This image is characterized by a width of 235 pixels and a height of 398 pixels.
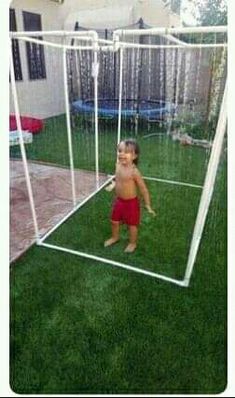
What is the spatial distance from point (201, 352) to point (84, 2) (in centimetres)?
634

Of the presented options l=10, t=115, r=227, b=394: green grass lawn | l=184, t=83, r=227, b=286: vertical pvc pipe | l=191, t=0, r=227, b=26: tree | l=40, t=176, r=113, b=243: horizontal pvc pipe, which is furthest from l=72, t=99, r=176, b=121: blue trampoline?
l=184, t=83, r=227, b=286: vertical pvc pipe

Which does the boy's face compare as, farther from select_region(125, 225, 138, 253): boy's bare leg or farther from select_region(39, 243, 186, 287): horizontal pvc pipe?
select_region(39, 243, 186, 287): horizontal pvc pipe

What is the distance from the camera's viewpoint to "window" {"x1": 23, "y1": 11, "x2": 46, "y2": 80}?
5129 mm

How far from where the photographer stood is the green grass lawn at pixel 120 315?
1310 millimetres

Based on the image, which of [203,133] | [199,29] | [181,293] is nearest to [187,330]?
[181,293]

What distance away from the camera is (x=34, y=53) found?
5.27 meters

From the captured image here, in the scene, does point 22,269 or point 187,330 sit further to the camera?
point 22,269

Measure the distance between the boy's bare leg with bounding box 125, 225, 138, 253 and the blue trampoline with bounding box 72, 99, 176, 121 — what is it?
11.0 feet

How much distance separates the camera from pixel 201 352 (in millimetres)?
1418

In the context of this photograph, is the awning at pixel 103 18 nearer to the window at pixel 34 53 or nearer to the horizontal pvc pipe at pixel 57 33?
the window at pixel 34 53

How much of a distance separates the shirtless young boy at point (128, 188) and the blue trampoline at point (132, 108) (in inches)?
132

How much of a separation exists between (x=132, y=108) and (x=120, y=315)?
15.1 ft

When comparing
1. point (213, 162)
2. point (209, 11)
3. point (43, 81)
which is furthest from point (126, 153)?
point (43, 81)
